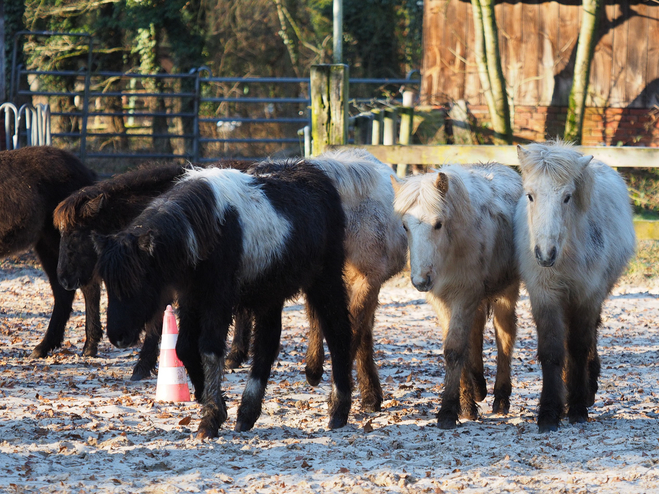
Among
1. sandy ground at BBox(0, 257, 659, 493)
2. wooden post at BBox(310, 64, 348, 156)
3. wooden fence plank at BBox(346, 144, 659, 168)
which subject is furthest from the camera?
wooden fence plank at BBox(346, 144, 659, 168)

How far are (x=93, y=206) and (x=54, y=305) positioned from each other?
186 cm

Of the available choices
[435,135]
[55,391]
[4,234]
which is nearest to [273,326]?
[55,391]

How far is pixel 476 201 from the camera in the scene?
506cm

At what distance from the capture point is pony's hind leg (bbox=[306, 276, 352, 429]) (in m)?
4.96

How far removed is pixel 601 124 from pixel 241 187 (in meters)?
10.4

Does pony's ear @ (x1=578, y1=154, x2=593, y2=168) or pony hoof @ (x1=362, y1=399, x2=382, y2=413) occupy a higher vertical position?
pony's ear @ (x1=578, y1=154, x2=593, y2=168)

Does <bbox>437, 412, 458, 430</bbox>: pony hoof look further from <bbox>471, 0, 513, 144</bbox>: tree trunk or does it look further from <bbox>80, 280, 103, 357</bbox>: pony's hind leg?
<bbox>471, 0, 513, 144</bbox>: tree trunk

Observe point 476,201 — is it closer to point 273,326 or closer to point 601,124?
point 273,326

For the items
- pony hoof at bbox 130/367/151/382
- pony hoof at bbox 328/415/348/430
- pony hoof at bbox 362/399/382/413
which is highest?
pony hoof at bbox 328/415/348/430

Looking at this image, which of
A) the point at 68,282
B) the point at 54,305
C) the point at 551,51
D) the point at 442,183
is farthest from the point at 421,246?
the point at 551,51

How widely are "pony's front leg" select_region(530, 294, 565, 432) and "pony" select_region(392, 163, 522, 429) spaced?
16.7 inches

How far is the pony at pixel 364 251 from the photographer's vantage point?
541cm

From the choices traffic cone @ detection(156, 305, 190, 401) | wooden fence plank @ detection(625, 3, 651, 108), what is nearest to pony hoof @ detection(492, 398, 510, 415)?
traffic cone @ detection(156, 305, 190, 401)

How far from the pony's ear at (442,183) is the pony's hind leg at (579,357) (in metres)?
1.11
